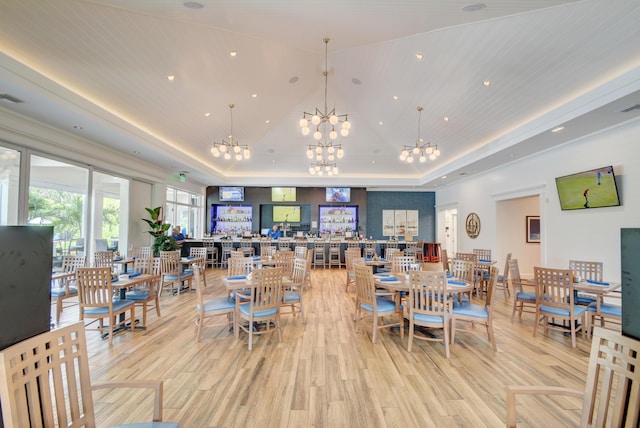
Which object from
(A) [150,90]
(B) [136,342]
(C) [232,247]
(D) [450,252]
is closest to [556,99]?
(A) [150,90]

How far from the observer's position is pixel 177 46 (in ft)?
14.5

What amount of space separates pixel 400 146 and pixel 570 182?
503 cm

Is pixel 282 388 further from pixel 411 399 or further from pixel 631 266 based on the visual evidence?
pixel 631 266

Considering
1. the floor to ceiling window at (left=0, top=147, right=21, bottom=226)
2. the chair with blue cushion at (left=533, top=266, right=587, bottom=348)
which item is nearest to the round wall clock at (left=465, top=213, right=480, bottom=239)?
the chair with blue cushion at (left=533, top=266, right=587, bottom=348)

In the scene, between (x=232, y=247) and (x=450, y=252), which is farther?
(x=450, y=252)

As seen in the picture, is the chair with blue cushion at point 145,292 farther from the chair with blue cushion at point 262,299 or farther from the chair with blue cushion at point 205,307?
the chair with blue cushion at point 262,299

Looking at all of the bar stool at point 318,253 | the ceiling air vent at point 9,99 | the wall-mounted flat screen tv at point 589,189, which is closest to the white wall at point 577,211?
the wall-mounted flat screen tv at point 589,189

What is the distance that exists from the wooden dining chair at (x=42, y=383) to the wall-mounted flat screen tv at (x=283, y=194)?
10.9m

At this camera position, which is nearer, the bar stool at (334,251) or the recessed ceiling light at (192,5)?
the recessed ceiling light at (192,5)

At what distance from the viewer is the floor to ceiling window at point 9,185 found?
466cm

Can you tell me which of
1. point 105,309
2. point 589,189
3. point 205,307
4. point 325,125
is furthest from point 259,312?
point 589,189

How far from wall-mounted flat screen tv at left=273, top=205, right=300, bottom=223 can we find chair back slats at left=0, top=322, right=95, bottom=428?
11073 millimetres

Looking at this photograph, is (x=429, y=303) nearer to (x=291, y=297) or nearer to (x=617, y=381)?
(x=291, y=297)

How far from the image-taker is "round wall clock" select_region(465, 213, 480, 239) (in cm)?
923
